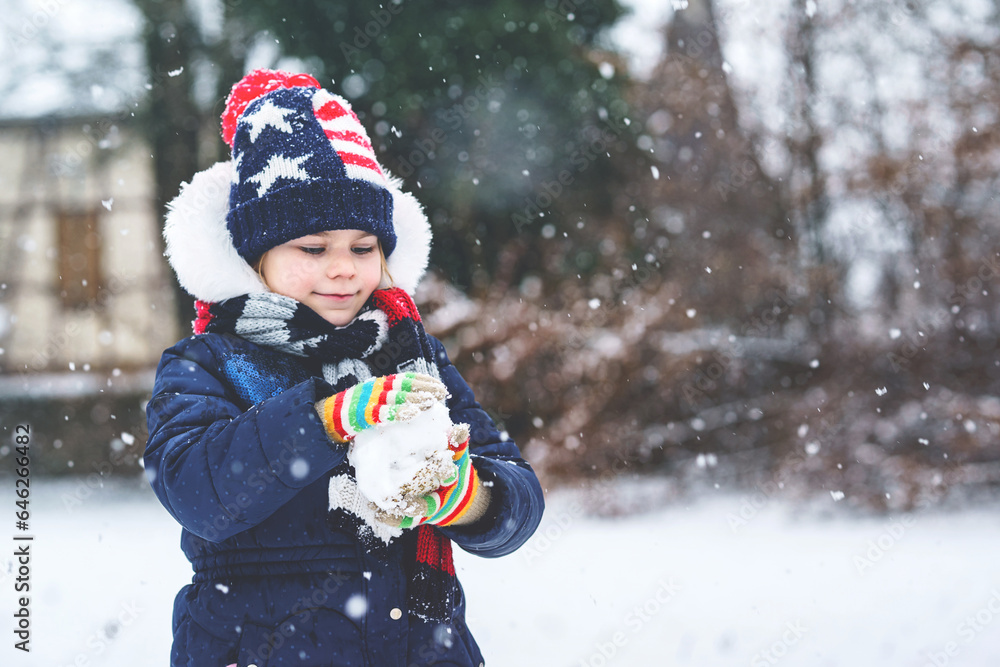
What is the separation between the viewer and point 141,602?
4215 millimetres

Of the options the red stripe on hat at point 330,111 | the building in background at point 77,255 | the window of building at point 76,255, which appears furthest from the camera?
the window of building at point 76,255

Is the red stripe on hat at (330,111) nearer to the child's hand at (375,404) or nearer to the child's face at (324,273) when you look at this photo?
the child's face at (324,273)

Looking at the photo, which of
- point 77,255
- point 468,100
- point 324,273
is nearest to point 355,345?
point 324,273

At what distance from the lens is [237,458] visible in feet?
4.45

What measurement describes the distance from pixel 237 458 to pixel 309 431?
136 millimetres

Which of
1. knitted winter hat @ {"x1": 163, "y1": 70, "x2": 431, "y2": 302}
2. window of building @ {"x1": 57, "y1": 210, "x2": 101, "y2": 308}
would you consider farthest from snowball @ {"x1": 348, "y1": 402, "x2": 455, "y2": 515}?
window of building @ {"x1": 57, "y1": 210, "x2": 101, "y2": 308}

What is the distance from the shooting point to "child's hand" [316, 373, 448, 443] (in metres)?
1.32

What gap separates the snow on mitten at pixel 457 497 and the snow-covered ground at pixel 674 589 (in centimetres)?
230

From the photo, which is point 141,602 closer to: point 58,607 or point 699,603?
point 58,607

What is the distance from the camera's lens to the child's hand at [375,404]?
1315mm

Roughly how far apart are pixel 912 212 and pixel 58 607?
6.58m

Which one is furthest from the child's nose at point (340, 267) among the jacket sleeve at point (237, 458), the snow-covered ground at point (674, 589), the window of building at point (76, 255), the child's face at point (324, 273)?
the window of building at point (76, 255)

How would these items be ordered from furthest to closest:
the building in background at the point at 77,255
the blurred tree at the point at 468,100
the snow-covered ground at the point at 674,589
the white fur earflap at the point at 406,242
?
1. the building in background at the point at 77,255
2. the blurred tree at the point at 468,100
3. the snow-covered ground at the point at 674,589
4. the white fur earflap at the point at 406,242

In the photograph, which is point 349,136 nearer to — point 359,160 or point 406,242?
point 359,160
